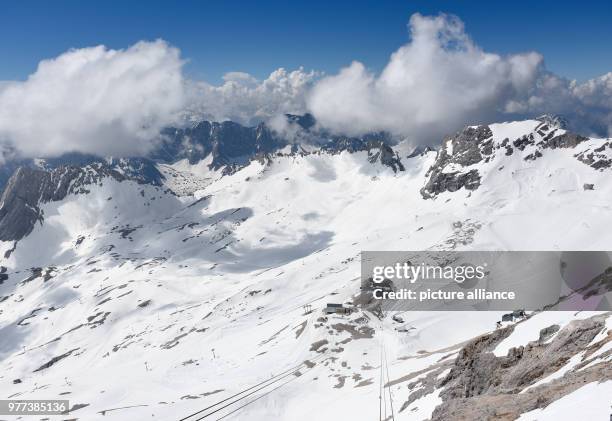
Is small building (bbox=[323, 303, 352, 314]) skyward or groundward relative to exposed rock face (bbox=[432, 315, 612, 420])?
skyward

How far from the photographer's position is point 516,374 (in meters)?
36.8

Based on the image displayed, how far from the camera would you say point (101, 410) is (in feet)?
336

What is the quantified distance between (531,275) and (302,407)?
5200 inches

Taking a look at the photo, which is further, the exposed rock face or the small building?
the small building

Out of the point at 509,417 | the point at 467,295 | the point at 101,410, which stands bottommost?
the point at 101,410

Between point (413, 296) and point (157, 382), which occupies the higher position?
point (413, 296)

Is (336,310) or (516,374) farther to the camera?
(336,310)

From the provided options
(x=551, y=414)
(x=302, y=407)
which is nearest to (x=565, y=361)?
(x=551, y=414)

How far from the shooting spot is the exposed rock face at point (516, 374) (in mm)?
26984

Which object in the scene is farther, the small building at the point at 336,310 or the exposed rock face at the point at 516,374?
the small building at the point at 336,310

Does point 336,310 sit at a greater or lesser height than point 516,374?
greater

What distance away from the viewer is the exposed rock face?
27.0 m

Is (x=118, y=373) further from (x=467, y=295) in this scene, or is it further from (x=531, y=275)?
(x=531, y=275)

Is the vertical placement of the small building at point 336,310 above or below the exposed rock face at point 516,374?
above
